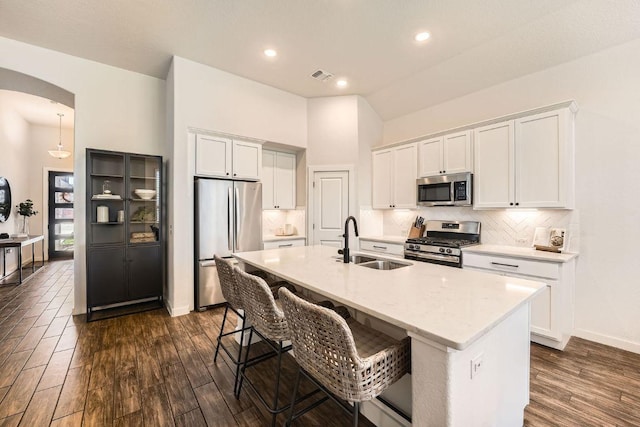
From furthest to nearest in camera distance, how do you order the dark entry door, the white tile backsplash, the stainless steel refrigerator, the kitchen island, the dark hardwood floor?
the dark entry door < the stainless steel refrigerator < the white tile backsplash < the dark hardwood floor < the kitchen island

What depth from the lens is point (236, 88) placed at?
13.4 feet

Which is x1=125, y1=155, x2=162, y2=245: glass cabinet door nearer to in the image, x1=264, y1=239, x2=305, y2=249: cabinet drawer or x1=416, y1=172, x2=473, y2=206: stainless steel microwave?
x1=264, y1=239, x2=305, y2=249: cabinet drawer

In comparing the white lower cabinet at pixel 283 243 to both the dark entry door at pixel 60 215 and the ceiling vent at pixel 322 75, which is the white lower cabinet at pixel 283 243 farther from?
the dark entry door at pixel 60 215

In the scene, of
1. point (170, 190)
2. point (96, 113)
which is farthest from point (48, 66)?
point (170, 190)

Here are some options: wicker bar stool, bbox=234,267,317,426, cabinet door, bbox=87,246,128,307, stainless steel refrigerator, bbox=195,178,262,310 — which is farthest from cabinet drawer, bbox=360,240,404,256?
cabinet door, bbox=87,246,128,307

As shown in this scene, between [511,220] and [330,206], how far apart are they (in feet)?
8.29

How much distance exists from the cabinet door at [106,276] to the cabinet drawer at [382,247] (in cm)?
344

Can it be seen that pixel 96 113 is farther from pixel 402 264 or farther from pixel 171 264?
pixel 402 264

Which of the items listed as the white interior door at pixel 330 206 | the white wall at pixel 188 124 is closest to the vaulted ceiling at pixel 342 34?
the white wall at pixel 188 124

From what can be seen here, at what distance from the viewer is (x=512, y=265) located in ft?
9.52

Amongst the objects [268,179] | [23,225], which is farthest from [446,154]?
[23,225]

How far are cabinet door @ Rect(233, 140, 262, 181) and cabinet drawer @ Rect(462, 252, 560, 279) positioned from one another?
3128 mm

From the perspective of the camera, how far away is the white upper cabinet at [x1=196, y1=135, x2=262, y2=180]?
12.5ft

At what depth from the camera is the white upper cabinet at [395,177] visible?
13.9ft
